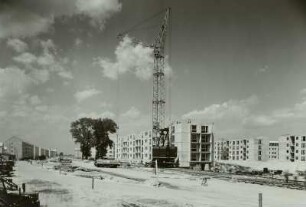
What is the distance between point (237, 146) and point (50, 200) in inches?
4881

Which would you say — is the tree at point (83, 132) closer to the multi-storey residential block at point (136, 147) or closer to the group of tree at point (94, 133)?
the group of tree at point (94, 133)

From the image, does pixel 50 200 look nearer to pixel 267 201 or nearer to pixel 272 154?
pixel 267 201

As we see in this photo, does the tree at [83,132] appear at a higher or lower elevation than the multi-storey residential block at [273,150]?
higher

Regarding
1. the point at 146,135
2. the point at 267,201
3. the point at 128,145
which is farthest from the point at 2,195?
the point at 128,145

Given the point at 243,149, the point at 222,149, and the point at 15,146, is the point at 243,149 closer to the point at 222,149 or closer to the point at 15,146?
the point at 222,149

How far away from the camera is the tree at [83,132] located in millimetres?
82562

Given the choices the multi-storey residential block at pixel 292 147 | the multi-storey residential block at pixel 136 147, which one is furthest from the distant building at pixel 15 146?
the multi-storey residential block at pixel 292 147

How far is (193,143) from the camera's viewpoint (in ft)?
285

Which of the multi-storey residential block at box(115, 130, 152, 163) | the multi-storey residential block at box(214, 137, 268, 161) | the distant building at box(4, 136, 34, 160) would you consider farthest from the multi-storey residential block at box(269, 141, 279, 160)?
the distant building at box(4, 136, 34, 160)

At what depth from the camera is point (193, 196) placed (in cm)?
2191

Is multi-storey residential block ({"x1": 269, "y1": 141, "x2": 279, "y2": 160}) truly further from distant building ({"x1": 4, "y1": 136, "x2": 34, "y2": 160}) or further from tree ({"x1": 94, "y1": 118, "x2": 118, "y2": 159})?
distant building ({"x1": 4, "y1": 136, "x2": 34, "y2": 160})

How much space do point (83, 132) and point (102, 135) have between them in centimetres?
419

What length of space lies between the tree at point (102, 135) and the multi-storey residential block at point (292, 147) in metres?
55.7

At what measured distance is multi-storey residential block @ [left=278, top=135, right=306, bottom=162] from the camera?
351 feet
